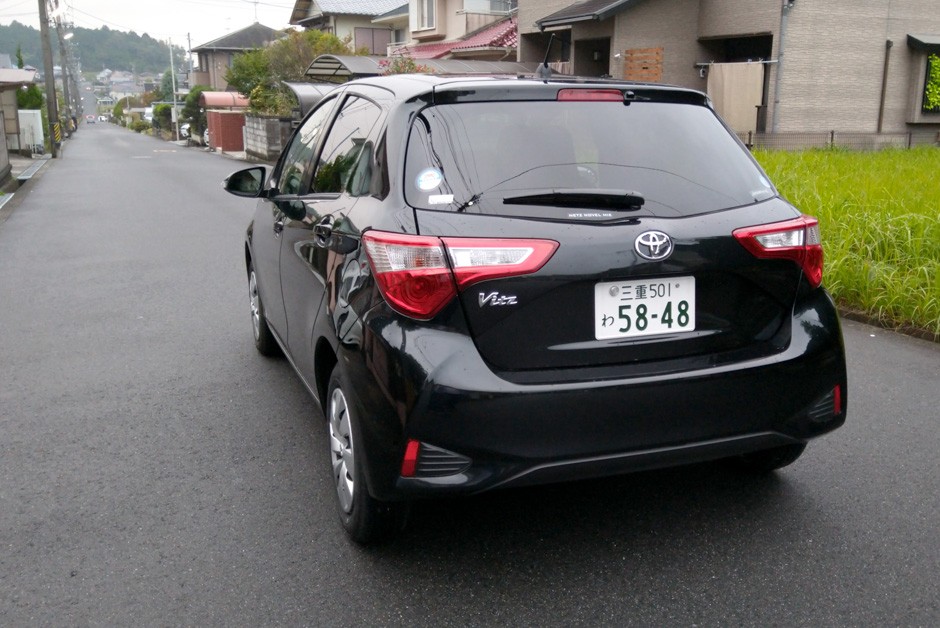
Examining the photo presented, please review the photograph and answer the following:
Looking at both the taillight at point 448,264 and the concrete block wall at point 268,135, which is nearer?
the taillight at point 448,264

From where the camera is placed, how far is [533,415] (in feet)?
8.93

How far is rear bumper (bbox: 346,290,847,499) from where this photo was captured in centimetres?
270

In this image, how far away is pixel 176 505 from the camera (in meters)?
3.62

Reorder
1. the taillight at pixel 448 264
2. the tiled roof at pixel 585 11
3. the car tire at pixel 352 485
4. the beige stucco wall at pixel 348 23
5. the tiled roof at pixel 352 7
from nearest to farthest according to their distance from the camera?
the taillight at pixel 448 264, the car tire at pixel 352 485, the tiled roof at pixel 585 11, the tiled roof at pixel 352 7, the beige stucco wall at pixel 348 23

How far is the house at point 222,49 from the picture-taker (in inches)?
3105

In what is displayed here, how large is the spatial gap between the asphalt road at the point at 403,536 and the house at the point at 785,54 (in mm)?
17145

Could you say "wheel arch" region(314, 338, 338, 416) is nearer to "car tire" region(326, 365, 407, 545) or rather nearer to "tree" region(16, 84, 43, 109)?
"car tire" region(326, 365, 407, 545)

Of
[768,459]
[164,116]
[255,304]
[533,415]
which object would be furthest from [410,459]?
[164,116]

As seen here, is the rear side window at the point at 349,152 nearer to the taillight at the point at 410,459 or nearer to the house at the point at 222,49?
the taillight at the point at 410,459

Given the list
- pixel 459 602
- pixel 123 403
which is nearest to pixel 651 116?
pixel 459 602

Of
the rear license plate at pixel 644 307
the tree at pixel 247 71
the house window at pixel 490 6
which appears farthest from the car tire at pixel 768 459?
the tree at pixel 247 71

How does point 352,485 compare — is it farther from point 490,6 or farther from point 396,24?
point 396,24

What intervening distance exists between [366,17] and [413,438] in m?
47.9

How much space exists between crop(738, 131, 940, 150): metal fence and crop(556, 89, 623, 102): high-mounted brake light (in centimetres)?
1775
